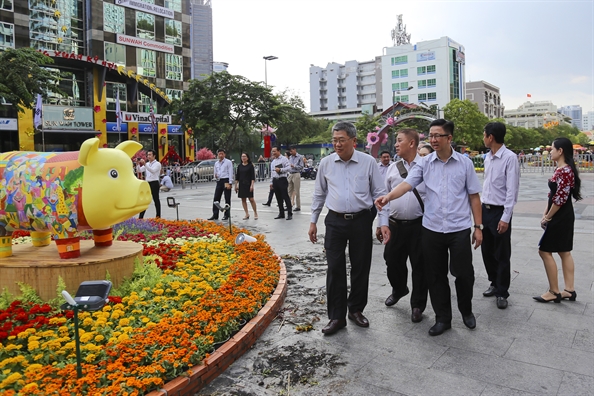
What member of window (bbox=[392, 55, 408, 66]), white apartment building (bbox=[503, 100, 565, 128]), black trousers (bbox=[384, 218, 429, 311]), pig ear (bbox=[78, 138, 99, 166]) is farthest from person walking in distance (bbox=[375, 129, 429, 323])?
white apartment building (bbox=[503, 100, 565, 128])

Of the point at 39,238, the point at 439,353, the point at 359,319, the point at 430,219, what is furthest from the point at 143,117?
the point at 439,353

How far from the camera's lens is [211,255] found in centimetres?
629

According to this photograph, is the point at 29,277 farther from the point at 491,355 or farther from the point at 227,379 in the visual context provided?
the point at 491,355

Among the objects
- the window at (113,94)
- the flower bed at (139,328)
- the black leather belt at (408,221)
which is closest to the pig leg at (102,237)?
the flower bed at (139,328)

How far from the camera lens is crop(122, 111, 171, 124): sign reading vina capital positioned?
31344mm

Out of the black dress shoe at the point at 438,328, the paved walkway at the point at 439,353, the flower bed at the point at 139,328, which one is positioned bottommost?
the paved walkway at the point at 439,353

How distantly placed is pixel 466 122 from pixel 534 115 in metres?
108

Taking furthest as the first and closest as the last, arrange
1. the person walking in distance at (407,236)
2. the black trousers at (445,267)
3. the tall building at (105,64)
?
the tall building at (105,64)
the person walking in distance at (407,236)
the black trousers at (445,267)

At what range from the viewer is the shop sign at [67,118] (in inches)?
1070

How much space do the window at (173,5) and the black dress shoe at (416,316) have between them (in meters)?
36.3

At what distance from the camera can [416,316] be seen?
4406 millimetres

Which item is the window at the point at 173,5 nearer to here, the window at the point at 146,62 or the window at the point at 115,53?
the window at the point at 146,62

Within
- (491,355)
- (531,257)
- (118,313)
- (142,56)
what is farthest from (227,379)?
(142,56)

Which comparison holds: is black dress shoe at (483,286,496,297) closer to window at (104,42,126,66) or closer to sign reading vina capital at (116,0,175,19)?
window at (104,42,126,66)
